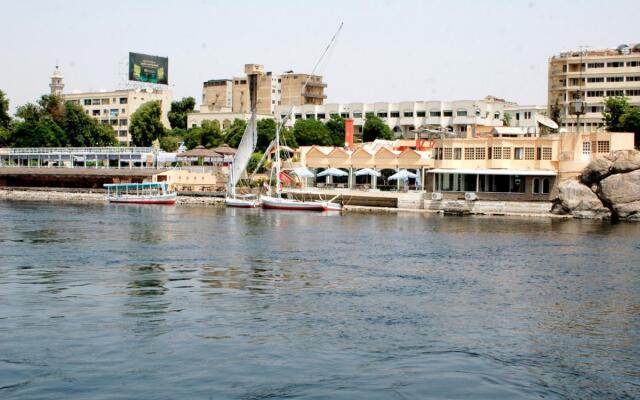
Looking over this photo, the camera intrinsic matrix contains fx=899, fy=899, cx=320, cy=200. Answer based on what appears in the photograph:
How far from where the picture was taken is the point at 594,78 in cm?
13400

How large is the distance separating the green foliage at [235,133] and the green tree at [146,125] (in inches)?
546

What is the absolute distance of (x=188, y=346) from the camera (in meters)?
27.4

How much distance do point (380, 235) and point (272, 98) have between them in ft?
393

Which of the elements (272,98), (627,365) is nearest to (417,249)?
(627,365)

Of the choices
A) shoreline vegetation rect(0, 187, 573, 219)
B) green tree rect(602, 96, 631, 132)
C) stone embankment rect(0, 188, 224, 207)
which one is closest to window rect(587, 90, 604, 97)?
green tree rect(602, 96, 631, 132)

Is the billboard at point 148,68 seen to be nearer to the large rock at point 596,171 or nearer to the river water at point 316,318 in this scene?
the large rock at point 596,171

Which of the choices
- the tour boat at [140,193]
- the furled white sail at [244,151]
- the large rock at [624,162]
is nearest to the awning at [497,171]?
the large rock at [624,162]

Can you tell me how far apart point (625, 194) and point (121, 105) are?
388 feet

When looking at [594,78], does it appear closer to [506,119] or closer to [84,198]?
[506,119]

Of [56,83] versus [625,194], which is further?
[56,83]

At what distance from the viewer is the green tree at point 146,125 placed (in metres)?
150

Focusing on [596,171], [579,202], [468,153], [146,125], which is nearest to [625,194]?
[596,171]

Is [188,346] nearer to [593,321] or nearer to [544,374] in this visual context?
[544,374]

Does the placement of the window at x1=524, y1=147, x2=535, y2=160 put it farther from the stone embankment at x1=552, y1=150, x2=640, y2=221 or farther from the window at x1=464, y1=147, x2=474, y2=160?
the stone embankment at x1=552, y1=150, x2=640, y2=221
